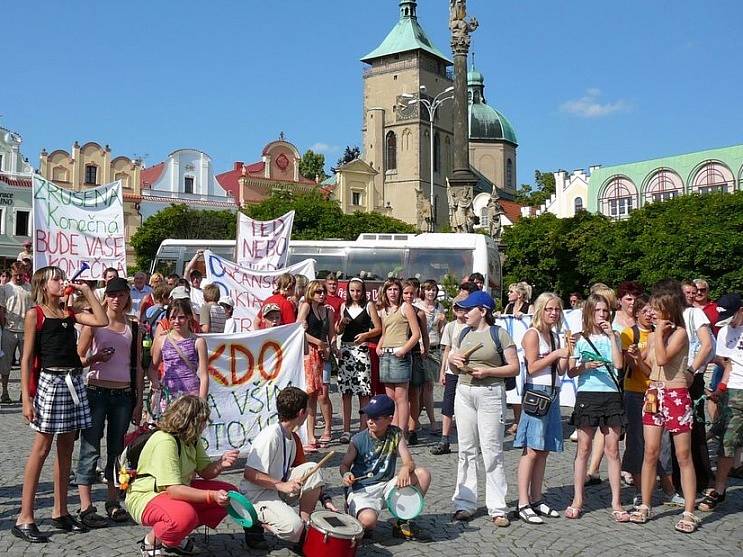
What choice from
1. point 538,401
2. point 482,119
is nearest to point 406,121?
point 482,119

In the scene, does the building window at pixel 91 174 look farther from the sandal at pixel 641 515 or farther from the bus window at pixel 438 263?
the sandal at pixel 641 515

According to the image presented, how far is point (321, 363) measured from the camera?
9414 mm

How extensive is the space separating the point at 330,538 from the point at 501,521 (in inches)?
67.7

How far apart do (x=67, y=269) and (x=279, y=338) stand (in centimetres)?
374

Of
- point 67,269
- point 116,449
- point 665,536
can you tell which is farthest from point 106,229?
point 665,536

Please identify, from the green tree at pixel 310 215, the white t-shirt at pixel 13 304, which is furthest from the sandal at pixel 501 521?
the green tree at pixel 310 215

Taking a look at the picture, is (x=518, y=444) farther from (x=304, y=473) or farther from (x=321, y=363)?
(x=321, y=363)

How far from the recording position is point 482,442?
639 cm

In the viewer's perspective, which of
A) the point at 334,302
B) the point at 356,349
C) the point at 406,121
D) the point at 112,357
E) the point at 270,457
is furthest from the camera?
the point at 406,121

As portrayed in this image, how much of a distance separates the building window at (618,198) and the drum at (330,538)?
66.5 m

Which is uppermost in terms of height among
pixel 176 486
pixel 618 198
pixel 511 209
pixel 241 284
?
pixel 511 209

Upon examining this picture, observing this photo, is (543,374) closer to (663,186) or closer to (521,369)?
(521,369)

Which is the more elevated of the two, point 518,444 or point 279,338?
point 279,338

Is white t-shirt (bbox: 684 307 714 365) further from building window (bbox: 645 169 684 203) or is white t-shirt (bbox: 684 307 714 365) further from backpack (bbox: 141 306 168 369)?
building window (bbox: 645 169 684 203)
